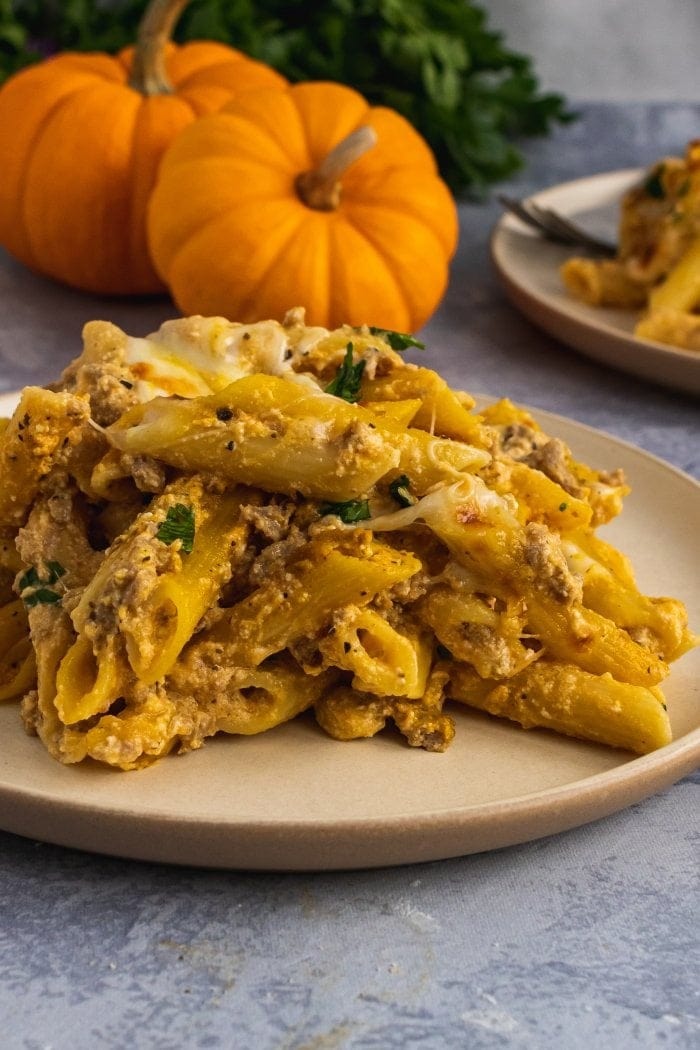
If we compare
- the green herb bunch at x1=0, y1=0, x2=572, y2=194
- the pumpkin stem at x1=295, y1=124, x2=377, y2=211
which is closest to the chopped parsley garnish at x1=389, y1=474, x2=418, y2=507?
the pumpkin stem at x1=295, y1=124, x2=377, y2=211

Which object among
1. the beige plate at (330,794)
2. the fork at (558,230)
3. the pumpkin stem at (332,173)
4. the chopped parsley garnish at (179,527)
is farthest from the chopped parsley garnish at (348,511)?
the fork at (558,230)

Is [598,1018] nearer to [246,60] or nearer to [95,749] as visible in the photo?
[95,749]

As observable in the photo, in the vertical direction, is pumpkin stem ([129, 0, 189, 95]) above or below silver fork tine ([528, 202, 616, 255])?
above

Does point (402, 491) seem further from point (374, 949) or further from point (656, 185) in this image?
point (656, 185)

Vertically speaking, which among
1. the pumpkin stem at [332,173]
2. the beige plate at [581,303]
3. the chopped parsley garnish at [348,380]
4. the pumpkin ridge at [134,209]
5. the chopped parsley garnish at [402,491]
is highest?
the chopped parsley garnish at [348,380]

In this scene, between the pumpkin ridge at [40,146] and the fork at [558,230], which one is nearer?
the pumpkin ridge at [40,146]

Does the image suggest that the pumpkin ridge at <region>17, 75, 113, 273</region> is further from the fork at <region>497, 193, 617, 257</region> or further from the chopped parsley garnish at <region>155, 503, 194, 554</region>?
the chopped parsley garnish at <region>155, 503, 194, 554</region>

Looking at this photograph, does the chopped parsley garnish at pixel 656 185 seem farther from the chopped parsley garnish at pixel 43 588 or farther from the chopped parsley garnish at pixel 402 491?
the chopped parsley garnish at pixel 43 588
